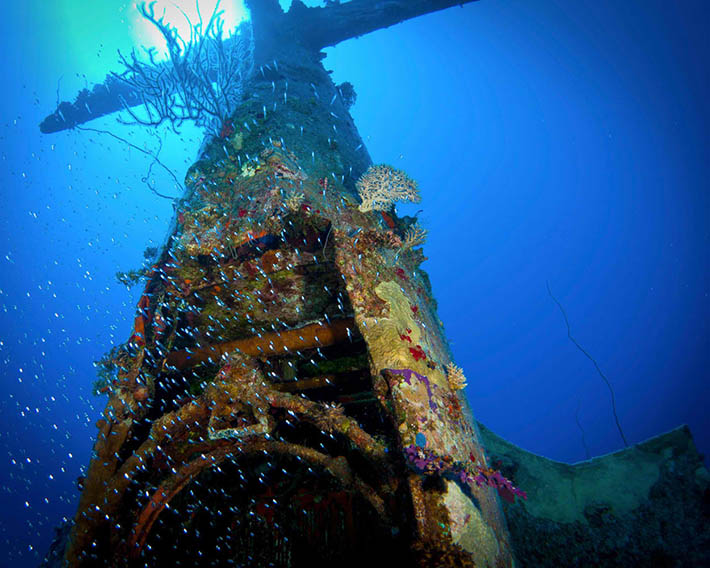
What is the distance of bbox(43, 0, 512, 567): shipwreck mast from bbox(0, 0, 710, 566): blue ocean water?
5193 cm

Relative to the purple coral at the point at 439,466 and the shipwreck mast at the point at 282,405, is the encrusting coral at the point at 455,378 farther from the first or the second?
the purple coral at the point at 439,466

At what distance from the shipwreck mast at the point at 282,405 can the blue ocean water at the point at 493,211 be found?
5193cm

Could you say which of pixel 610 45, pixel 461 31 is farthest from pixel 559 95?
pixel 610 45

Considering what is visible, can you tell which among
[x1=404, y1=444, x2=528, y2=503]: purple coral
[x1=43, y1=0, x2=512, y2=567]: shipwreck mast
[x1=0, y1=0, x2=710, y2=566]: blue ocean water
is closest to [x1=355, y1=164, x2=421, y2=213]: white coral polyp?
[x1=43, y1=0, x2=512, y2=567]: shipwreck mast

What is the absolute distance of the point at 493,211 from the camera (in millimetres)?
119562

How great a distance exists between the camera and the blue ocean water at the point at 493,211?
4681cm

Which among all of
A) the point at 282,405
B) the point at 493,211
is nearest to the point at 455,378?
the point at 282,405

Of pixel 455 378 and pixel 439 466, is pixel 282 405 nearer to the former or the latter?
pixel 439 466

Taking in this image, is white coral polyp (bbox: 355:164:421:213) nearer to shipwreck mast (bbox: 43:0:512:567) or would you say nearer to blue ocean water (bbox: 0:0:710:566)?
shipwreck mast (bbox: 43:0:512:567)

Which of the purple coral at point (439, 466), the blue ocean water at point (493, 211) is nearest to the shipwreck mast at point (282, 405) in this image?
the purple coral at point (439, 466)

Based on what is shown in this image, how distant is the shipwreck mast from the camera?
2445mm

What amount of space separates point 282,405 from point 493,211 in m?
131

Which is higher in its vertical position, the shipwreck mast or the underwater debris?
the underwater debris

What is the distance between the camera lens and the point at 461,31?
8362 centimetres
